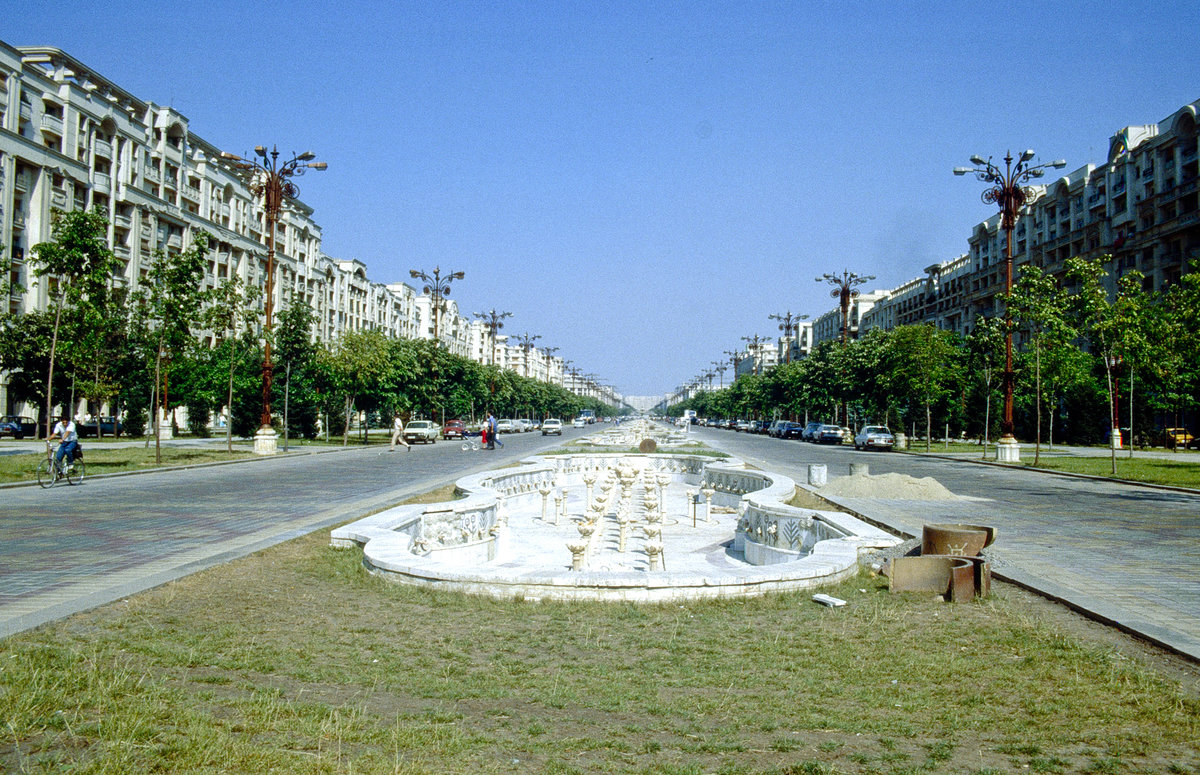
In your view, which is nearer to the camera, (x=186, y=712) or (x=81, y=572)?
(x=186, y=712)

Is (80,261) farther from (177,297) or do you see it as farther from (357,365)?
(357,365)

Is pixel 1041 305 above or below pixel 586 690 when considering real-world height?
above

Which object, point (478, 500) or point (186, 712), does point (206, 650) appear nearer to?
point (186, 712)

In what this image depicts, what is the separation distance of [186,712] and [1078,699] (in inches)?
184

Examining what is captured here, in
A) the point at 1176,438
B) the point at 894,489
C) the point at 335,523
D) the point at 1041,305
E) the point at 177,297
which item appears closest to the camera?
the point at 335,523

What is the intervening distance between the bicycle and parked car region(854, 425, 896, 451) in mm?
38229

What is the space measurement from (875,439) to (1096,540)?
119 ft

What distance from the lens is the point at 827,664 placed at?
5.34 m

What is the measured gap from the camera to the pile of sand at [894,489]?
1718cm

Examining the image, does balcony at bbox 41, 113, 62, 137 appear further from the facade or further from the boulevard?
the boulevard

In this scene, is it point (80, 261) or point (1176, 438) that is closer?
point (80, 261)

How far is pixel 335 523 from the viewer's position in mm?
12266

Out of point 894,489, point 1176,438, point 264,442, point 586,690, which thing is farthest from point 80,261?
point 1176,438

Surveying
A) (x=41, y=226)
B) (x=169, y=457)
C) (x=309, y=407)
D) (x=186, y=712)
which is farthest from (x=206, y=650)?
(x=41, y=226)
